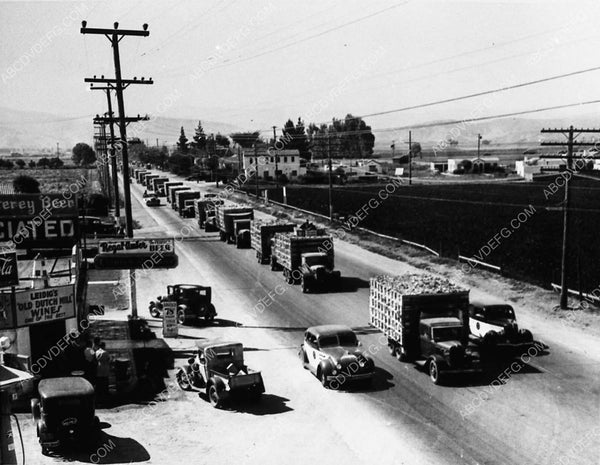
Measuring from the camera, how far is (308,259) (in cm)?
3544

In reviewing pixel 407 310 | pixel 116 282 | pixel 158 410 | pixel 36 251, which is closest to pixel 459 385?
pixel 407 310

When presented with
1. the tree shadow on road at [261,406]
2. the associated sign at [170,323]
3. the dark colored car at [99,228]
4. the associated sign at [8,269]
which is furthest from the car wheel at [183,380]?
the dark colored car at [99,228]

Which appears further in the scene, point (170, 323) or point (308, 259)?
point (308, 259)

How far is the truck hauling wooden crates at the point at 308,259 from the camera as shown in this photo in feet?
113

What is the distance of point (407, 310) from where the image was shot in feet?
74.6

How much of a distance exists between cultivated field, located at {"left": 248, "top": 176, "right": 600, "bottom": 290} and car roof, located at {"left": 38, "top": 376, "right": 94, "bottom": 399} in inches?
846

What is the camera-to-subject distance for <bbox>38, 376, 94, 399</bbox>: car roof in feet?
55.3

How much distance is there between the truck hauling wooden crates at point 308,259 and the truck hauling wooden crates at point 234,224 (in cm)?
1099

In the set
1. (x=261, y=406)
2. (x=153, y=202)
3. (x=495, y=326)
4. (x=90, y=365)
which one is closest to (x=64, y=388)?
(x=90, y=365)

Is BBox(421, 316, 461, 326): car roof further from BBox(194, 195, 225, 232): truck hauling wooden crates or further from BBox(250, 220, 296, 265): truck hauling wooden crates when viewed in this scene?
BBox(194, 195, 225, 232): truck hauling wooden crates

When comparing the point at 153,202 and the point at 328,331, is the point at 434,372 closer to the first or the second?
the point at 328,331

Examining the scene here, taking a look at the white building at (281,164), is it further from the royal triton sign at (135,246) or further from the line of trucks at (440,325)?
the line of trucks at (440,325)

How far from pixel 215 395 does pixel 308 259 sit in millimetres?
16121

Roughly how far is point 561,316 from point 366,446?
15718 millimetres
